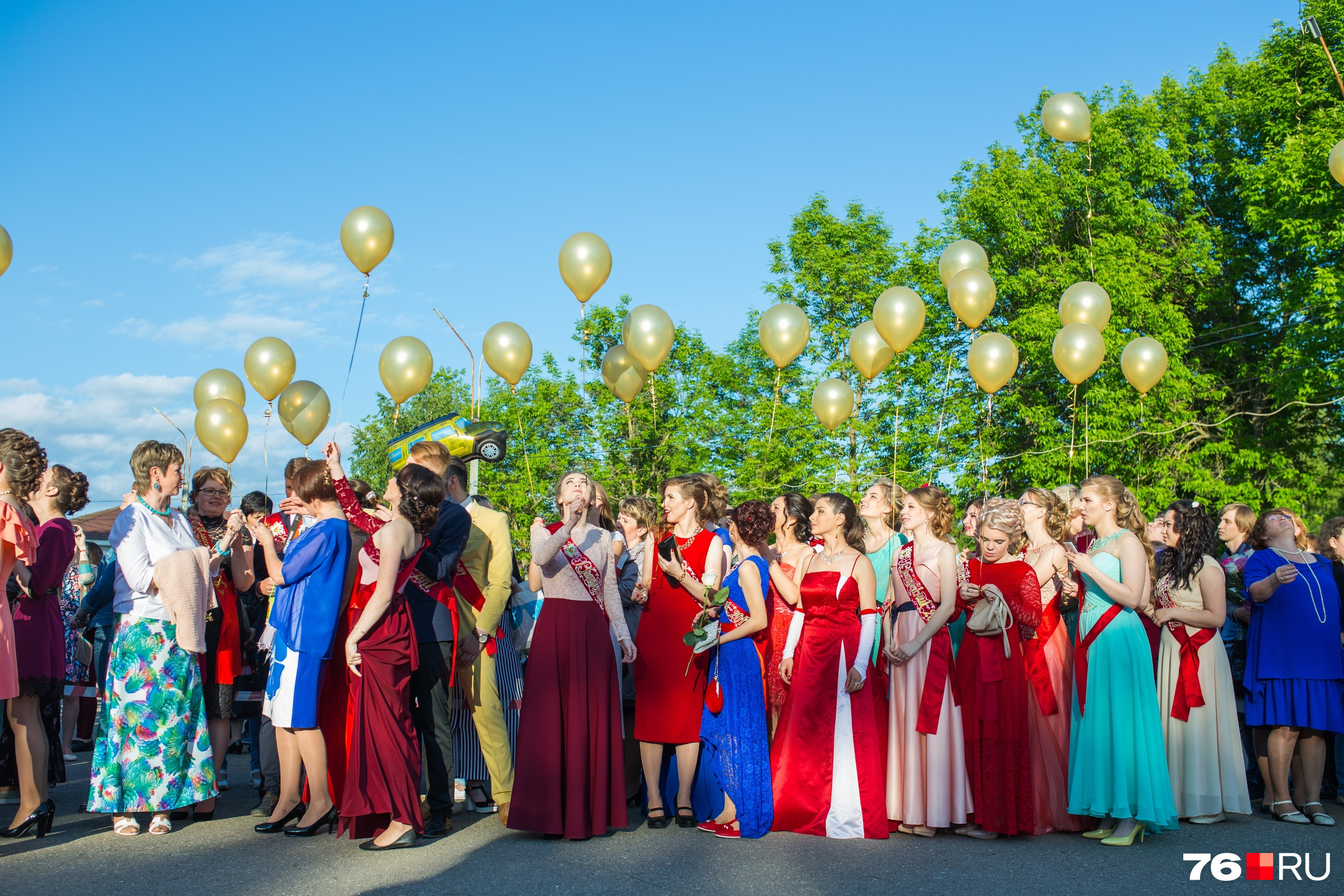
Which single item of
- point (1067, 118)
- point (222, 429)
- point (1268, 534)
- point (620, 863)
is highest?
point (1067, 118)

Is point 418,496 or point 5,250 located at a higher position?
point 5,250

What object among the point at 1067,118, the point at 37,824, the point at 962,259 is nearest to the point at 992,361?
the point at 962,259

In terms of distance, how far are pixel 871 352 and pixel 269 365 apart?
5594 millimetres

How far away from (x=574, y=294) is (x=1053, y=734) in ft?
17.5

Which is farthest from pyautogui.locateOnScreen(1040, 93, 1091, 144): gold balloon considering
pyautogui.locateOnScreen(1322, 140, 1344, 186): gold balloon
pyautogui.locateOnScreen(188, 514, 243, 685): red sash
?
pyautogui.locateOnScreen(188, 514, 243, 685): red sash

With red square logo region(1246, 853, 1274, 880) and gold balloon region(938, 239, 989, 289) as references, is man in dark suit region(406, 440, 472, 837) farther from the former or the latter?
gold balloon region(938, 239, 989, 289)

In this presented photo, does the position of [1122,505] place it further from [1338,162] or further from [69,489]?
[69,489]

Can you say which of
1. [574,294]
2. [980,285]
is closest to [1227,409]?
[980,285]

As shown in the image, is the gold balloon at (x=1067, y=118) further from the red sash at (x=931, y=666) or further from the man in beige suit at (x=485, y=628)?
the man in beige suit at (x=485, y=628)

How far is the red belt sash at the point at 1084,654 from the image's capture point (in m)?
5.80

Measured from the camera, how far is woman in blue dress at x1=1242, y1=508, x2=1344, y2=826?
246 inches

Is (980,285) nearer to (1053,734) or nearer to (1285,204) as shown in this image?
(1053,734)

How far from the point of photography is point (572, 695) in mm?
5547

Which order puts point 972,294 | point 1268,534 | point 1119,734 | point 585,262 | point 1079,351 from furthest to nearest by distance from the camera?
point 972,294
point 1079,351
point 585,262
point 1268,534
point 1119,734
